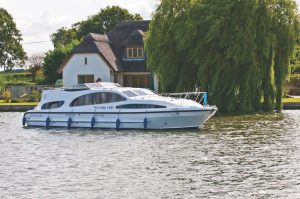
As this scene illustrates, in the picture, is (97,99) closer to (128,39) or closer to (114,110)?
(114,110)

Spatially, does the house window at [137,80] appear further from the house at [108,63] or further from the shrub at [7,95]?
the shrub at [7,95]

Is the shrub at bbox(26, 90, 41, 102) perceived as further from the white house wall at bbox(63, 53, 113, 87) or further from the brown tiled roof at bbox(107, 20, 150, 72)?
the brown tiled roof at bbox(107, 20, 150, 72)

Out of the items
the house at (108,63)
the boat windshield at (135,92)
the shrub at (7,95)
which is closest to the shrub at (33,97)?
the shrub at (7,95)

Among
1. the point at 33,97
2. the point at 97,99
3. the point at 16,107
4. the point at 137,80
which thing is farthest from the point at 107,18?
the point at 97,99

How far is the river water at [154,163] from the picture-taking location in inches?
839

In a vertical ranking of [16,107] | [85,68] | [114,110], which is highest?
[85,68]

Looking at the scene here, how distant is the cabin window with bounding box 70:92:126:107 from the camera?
40119 mm

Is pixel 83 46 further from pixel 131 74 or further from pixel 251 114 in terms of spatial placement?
pixel 251 114

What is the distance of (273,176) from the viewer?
23.3 m

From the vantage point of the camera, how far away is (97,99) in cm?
4081

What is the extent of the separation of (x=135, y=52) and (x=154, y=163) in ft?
151

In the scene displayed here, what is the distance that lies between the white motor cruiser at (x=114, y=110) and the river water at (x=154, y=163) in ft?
3.08

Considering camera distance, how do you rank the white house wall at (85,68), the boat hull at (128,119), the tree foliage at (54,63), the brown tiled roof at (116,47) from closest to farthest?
the boat hull at (128,119) < the white house wall at (85,68) < the brown tiled roof at (116,47) < the tree foliage at (54,63)

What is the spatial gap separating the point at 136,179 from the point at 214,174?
2936mm
